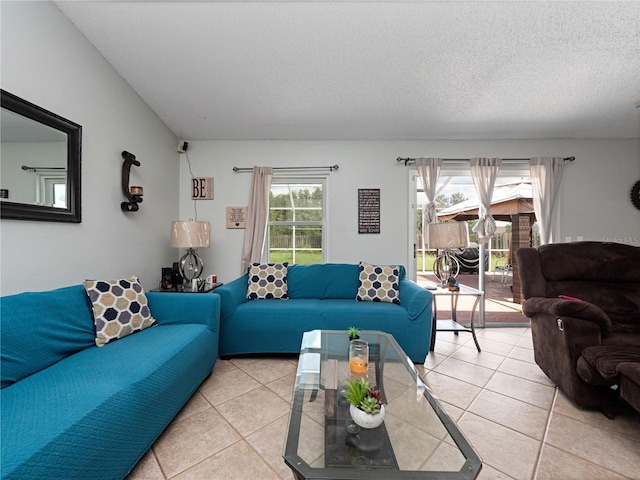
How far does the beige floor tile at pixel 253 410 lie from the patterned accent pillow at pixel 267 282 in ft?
3.50

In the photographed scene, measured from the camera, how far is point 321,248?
141 inches

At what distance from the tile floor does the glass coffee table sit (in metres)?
0.39

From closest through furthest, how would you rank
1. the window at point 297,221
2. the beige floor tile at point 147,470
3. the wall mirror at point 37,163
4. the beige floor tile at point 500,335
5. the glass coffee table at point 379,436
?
the glass coffee table at point 379,436 < the beige floor tile at point 147,470 < the wall mirror at point 37,163 < the beige floor tile at point 500,335 < the window at point 297,221

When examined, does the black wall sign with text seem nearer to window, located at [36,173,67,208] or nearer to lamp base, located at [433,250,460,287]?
lamp base, located at [433,250,460,287]

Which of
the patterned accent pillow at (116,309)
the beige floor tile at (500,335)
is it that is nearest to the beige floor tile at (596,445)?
the beige floor tile at (500,335)

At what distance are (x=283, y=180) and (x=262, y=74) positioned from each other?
1.47m

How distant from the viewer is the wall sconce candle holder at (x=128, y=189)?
7.57 ft

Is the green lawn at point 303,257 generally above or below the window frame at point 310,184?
below

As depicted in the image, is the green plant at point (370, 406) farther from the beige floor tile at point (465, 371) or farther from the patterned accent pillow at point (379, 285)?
the patterned accent pillow at point (379, 285)

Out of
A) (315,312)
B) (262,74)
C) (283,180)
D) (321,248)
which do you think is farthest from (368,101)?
(315,312)

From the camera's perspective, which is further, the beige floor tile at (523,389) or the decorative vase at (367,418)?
the beige floor tile at (523,389)

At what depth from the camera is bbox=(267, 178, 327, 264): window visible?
3574mm

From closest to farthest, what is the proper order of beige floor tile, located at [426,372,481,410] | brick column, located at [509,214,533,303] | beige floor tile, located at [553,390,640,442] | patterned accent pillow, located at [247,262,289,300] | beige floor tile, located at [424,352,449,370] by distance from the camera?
1. beige floor tile, located at [553,390,640,442]
2. beige floor tile, located at [426,372,481,410]
3. beige floor tile, located at [424,352,449,370]
4. patterned accent pillow, located at [247,262,289,300]
5. brick column, located at [509,214,533,303]

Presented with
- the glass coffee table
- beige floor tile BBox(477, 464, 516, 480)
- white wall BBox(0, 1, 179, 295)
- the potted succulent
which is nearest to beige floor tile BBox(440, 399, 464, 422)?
beige floor tile BBox(477, 464, 516, 480)
